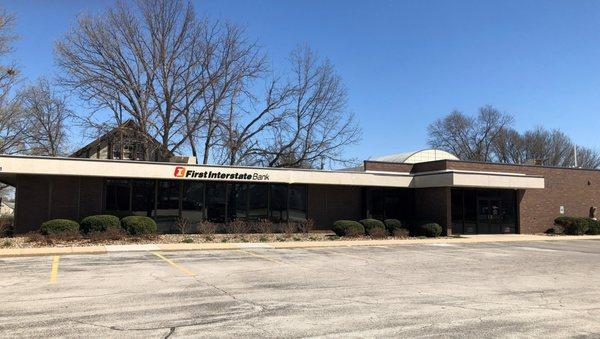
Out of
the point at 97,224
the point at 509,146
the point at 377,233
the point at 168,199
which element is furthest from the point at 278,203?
the point at 509,146

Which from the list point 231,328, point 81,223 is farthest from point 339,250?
point 231,328

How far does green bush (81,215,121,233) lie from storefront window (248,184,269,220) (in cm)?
699

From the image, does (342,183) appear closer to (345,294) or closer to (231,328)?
(345,294)

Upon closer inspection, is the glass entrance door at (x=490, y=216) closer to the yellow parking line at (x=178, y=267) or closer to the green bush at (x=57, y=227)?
the yellow parking line at (x=178, y=267)

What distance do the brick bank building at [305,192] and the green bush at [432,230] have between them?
1.06m

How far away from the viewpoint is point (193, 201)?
24641mm

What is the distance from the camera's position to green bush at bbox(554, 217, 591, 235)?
2978 centimetres

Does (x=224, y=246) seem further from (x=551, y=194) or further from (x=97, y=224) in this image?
(x=551, y=194)

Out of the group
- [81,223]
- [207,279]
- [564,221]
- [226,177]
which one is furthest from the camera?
[564,221]

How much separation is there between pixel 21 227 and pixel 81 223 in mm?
2998

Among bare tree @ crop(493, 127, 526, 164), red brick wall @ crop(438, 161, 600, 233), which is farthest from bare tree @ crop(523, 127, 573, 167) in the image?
red brick wall @ crop(438, 161, 600, 233)

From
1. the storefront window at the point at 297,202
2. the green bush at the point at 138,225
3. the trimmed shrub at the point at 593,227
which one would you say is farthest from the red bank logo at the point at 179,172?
the trimmed shrub at the point at 593,227

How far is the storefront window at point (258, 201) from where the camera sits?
25.8 meters

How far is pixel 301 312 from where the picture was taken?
8055mm
